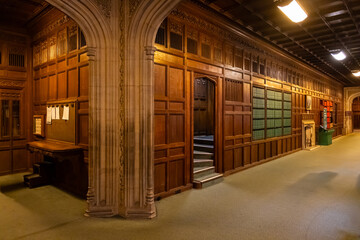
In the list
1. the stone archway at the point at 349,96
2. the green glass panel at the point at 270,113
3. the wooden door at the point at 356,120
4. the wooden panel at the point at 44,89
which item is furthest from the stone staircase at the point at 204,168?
the wooden door at the point at 356,120

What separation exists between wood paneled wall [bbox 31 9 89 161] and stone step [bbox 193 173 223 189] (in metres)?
2.15

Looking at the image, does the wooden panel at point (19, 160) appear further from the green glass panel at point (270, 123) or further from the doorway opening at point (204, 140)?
the green glass panel at point (270, 123)

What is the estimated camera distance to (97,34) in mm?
3379

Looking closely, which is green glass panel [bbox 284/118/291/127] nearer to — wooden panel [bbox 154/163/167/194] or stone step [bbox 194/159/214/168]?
stone step [bbox 194/159/214/168]

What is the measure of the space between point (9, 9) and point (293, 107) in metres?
9.04

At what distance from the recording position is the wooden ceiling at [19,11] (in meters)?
4.68

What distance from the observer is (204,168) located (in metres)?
5.39

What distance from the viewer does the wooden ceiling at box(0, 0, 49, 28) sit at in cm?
468

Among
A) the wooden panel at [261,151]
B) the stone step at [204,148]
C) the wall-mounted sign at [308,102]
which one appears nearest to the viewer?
the stone step at [204,148]

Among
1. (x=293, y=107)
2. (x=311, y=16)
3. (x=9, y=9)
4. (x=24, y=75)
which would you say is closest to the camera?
(x=9, y=9)

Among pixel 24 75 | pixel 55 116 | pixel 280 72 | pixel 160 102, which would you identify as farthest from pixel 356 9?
pixel 24 75

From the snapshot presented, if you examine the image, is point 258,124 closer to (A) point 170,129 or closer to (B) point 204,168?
(B) point 204,168

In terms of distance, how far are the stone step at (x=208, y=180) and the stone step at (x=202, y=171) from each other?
0.28 ft

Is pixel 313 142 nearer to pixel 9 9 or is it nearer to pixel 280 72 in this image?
pixel 280 72
